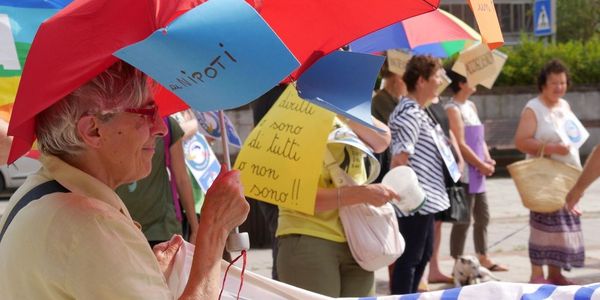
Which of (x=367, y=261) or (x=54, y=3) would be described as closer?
(x=54, y=3)

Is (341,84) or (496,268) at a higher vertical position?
(341,84)

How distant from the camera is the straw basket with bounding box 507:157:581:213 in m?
7.36

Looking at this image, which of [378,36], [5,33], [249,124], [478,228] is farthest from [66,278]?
[249,124]

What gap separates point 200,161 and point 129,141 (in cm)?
343

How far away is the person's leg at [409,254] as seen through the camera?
→ 5906 mm

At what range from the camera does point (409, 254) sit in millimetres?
5945

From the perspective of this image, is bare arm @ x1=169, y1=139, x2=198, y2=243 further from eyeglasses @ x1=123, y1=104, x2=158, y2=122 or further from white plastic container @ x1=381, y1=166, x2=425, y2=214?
eyeglasses @ x1=123, y1=104, x2=158, y2=122

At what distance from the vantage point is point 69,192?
7.14 feet

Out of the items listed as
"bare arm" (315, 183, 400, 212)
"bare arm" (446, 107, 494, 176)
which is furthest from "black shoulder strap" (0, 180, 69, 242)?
"bare arm" (446, 107, 494, 176)

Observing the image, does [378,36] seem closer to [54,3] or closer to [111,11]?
[54,3]

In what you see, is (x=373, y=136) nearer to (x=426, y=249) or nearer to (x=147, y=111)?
(x=426, y=249)

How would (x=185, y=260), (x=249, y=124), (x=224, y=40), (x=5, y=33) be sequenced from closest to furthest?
(x=224, y=40)
(x=185, y=260)
(x=5, y=33)
(x=249, y=124)

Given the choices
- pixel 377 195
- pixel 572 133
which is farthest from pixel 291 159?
pixel 572 133

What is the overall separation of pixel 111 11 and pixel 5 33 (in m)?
1.29
